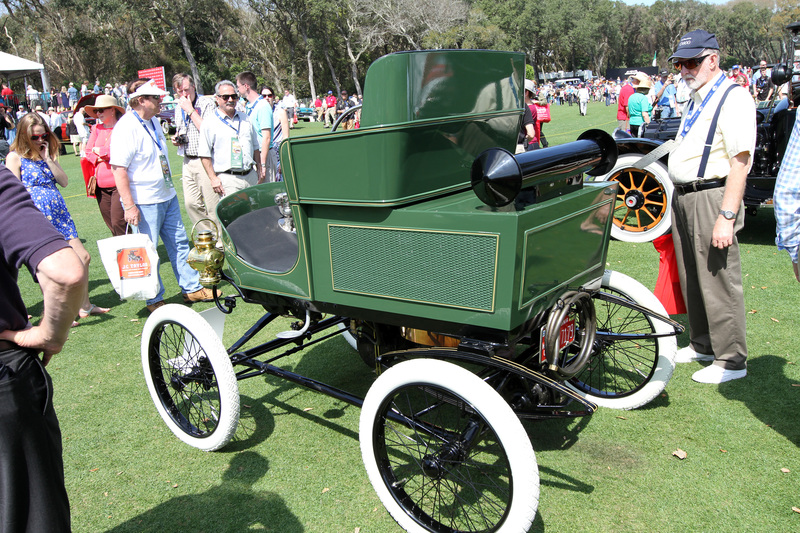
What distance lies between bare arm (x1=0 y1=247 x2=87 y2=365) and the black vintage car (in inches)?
221

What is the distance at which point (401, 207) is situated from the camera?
8.39ft

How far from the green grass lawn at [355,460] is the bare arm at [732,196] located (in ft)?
3.33

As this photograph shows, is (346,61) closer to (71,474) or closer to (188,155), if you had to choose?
(188,155)

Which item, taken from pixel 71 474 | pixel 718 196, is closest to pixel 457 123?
pixel 718 196

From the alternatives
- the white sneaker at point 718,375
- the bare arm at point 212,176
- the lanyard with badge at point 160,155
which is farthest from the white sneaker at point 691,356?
the lanyard with badge at point 160,155

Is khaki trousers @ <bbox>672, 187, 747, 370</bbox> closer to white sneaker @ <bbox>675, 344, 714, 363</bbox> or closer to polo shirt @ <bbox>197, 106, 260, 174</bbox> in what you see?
white sneaker @ <bbox>675, 344, 714, 363</bbox>

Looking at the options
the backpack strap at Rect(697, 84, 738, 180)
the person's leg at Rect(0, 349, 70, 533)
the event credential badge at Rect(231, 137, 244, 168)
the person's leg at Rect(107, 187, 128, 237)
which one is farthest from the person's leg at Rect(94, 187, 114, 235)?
the backpack strap at Rect(697, 84, 738, 180)

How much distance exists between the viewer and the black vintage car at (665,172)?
608cm

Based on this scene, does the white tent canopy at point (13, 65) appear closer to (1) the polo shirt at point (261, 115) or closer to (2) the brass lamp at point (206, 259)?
(1) the polo shirt at point (261, 115)

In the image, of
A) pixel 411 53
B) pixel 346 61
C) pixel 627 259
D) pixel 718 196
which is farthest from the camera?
pixel 346 61

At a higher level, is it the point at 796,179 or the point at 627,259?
the point at 796,179

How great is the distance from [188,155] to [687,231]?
17.2 feet

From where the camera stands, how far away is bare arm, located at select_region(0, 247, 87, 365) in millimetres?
1600

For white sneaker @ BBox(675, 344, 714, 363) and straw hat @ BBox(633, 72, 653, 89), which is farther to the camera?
straw hat @ BBox(633, 72, 653, 89)
